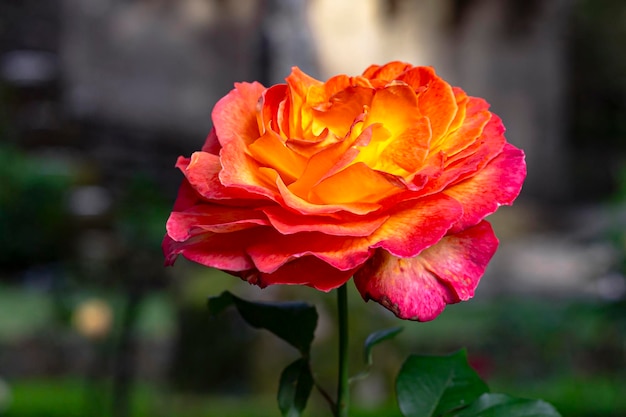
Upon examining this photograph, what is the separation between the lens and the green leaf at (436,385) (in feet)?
1.83

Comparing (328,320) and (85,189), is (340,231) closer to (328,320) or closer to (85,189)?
(328,320)

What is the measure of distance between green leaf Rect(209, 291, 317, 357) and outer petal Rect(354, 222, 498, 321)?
0.13 metres

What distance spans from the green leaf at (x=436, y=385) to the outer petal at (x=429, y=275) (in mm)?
123

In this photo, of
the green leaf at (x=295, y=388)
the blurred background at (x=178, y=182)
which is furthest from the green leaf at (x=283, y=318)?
the blurred background at (x=178, y=182)

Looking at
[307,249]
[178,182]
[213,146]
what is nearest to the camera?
[307,249]

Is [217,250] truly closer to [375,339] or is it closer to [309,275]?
[309,275]

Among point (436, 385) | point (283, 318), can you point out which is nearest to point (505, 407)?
point (436, 385)

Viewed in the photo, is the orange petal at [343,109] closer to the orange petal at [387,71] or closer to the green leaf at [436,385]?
the orange petal at [387,71]

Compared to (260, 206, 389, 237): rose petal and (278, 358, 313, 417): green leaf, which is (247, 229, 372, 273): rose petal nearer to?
(260, 206, 389, 237): rose petal

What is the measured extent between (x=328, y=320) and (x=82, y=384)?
50.1 inches

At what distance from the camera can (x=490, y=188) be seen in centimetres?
49

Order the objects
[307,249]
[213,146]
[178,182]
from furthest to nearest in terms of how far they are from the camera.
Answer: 1. [178,182]
2. [213,146]
3. [307,249]

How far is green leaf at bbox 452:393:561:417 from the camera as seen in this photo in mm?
523

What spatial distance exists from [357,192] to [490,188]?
0.25 ft
